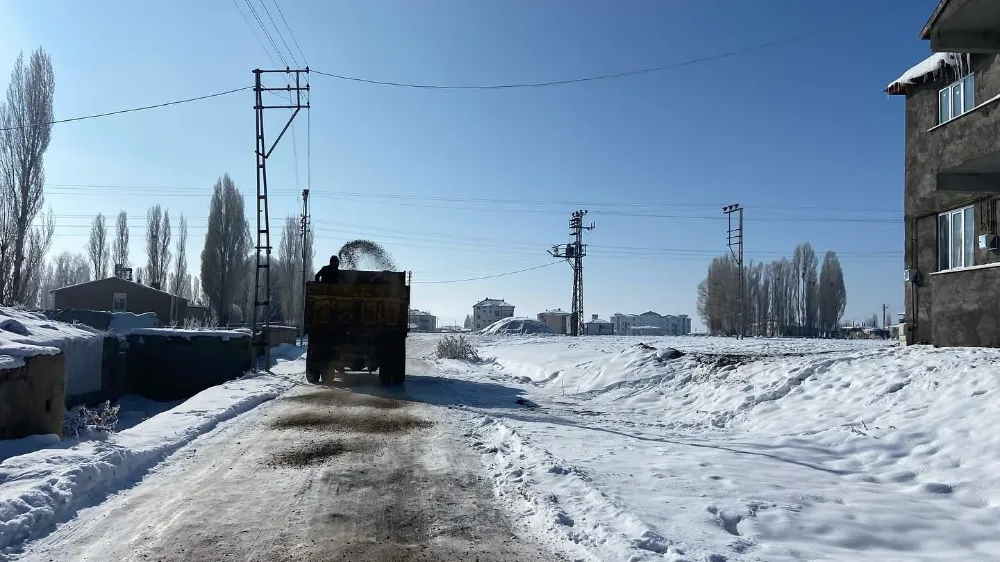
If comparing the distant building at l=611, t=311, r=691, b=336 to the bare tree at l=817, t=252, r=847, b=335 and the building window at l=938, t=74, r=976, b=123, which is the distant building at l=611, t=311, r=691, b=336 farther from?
the building window at l=938, t=74, r=976, b=123

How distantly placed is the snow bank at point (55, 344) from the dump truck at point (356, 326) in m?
4.77

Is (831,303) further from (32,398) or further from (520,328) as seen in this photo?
(32,398)

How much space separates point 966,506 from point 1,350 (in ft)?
34.9

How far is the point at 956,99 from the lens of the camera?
1368 cm

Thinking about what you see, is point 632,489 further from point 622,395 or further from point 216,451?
point 622,395

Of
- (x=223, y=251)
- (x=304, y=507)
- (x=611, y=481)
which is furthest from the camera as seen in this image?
(x=223, y=251)

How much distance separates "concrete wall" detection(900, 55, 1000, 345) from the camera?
39.8 feet

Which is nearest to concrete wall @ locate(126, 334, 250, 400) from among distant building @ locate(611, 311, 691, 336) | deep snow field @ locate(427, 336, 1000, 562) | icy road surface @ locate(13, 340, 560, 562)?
deep snow field @ locate(427, 336, 1000, 562)

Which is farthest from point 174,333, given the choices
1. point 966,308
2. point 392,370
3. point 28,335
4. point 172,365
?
point 966,308

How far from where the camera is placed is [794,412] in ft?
33.3

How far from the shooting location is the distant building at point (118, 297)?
5028cm

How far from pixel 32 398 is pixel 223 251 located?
48.9 meters

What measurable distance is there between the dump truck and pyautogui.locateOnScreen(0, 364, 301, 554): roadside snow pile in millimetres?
6619

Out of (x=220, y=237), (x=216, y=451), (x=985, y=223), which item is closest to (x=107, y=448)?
(x=216, y=451)
